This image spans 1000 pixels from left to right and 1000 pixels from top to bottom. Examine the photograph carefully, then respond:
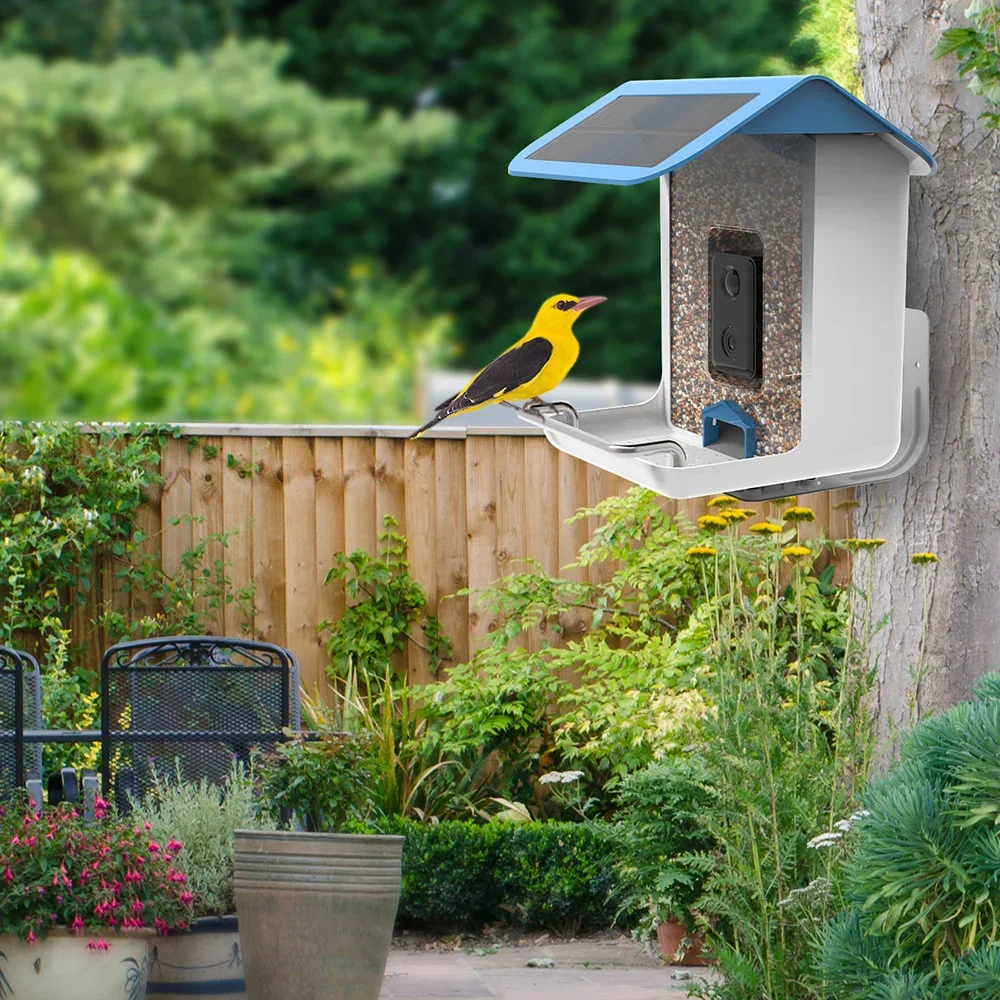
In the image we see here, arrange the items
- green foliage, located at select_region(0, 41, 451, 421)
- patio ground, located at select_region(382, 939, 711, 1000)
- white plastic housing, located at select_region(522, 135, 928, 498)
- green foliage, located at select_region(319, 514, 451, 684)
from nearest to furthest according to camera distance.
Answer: white plastic housing, located at select_region(522, 135, 928, 498) < green foliage, located at select_region(0, 41, 451, 421) < patio ground, located at select_region(382, 939, 711, 1000) < green foliage, located at select_region(319, 514, 451, 684)

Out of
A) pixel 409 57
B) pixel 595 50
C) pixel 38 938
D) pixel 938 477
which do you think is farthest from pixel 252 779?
pixel 595 50

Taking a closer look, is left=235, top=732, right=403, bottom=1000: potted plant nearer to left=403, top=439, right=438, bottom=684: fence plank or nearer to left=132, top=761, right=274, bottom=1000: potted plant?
left=132, top=761, right=274, bottom=1000: potted plant

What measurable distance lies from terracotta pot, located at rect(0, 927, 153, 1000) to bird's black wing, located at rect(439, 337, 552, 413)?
145 centimetres

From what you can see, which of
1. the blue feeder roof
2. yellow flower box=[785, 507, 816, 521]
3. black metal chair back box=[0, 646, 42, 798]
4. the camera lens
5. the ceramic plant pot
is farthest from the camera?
→ black metal chair back box=[0, 646, 42, 798]

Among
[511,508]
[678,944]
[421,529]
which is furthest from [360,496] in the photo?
[678,944]

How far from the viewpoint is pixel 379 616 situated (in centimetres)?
595

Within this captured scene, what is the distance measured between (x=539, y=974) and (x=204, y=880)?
4.27 ft

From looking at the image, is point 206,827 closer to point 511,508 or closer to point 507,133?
point 511,508

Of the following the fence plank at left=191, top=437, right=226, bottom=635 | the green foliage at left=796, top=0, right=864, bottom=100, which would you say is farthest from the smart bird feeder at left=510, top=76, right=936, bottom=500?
the fence plank at left=191, top=437, right=226, bottom=635

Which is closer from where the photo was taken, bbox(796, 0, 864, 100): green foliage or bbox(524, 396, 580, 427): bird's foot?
bbox(524, 396, 580, 427): bird's foot

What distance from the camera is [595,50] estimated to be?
8453mm

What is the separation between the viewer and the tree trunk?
2809 mm

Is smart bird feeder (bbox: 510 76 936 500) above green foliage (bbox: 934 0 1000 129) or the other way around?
the other way around

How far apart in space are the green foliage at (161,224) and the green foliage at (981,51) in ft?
4.33
